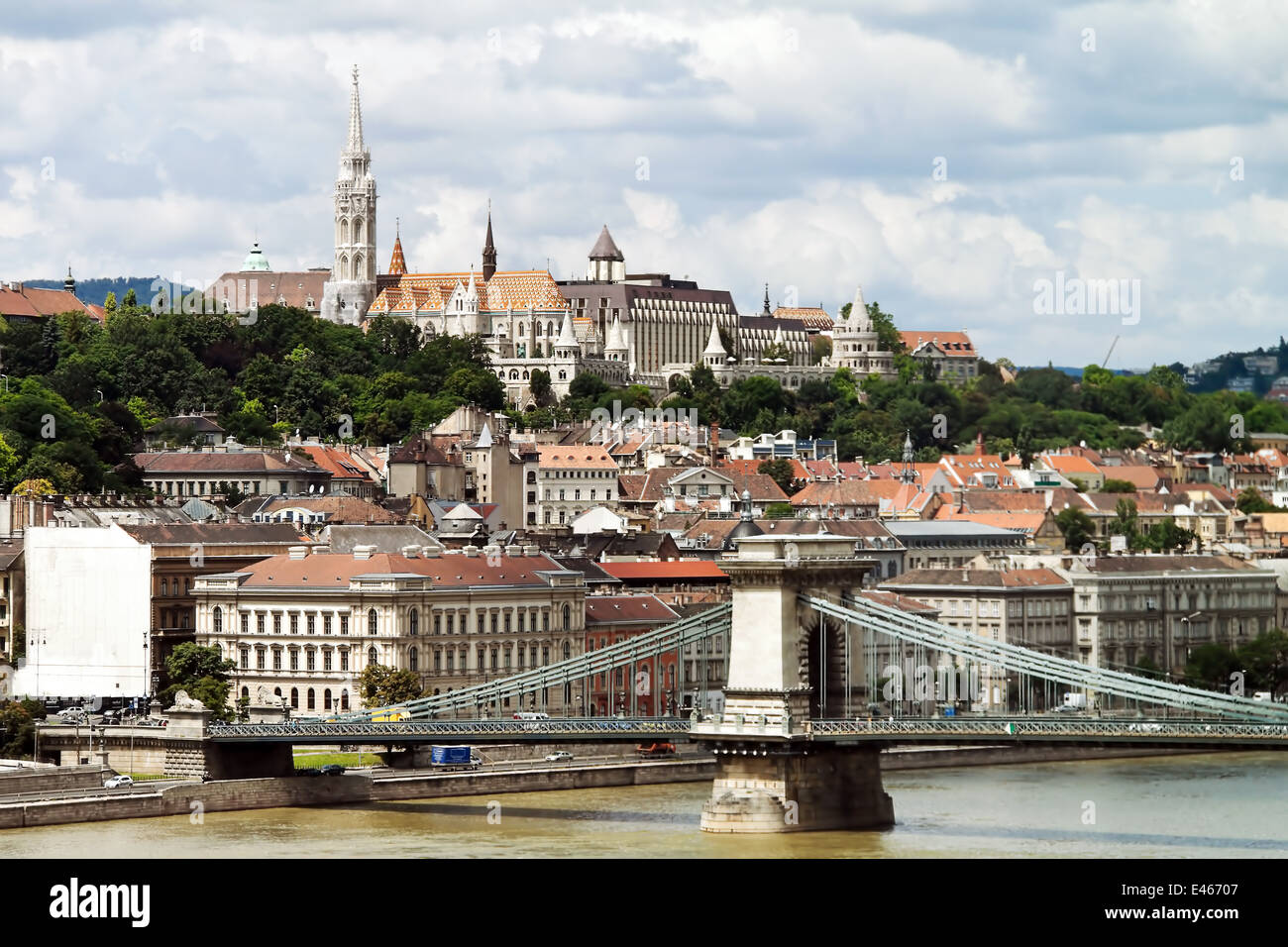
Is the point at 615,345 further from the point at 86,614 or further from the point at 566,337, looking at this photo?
the point at 86,614

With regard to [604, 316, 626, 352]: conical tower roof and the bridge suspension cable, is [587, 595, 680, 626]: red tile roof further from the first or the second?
[604, 316, 626, 352]: conical tower roof

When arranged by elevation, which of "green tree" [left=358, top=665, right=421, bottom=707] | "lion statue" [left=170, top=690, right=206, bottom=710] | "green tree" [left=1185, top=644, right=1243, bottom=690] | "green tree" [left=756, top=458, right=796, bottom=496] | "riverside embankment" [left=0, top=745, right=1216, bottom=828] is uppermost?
"green tree" [left=756, top=458, right=796, bottom=496]

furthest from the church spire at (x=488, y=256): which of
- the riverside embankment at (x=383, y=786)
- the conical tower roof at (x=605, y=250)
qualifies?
the riverside embankment at (x=383, y=786)

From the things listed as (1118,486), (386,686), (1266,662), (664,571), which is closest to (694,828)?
(386,686)

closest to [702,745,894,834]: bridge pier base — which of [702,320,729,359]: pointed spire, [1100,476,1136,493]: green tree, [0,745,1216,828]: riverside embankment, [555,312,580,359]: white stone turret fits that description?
[0,745,1216,828]: riverside embankment
